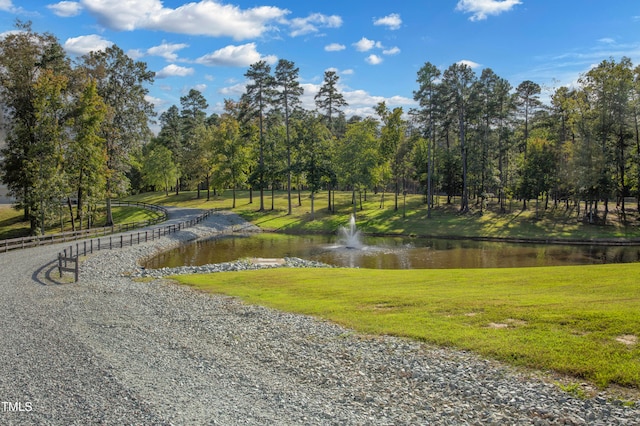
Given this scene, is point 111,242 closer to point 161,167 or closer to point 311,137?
point 311,137

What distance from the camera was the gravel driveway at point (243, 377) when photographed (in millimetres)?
8766

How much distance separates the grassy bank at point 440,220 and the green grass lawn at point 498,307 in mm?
27008

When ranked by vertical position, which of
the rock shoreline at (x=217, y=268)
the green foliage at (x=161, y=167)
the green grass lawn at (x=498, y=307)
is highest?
the green foliage at (x=161, y=167)

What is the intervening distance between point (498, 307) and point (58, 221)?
54915 mm

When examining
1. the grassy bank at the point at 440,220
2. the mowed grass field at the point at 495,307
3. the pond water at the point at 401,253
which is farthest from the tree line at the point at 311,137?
the mowed grass field at the point at 495,307

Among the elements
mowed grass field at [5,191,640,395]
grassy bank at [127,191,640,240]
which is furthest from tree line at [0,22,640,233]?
mowed grass field at [5,191,640,395]

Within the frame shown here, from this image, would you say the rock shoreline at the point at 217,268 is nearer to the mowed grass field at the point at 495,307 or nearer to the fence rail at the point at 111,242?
the mowed grass field at the point at 495,307

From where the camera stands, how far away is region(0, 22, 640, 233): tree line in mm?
40625

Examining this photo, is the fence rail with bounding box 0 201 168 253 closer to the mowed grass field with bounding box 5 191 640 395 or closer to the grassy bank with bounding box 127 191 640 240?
the grassy bank with bounding box 127 191 640 240

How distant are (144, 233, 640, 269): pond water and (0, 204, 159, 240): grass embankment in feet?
59.1

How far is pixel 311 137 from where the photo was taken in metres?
60.3

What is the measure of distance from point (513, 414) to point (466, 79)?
52.4 meters

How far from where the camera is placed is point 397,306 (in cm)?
1642

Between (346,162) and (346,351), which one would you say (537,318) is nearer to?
(346,351)
